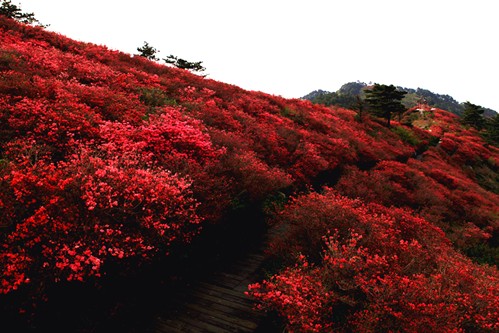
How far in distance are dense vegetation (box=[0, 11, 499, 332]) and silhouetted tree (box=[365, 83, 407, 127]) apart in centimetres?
1913

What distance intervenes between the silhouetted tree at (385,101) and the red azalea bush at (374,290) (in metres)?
28.5

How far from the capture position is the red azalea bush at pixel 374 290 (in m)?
5.67

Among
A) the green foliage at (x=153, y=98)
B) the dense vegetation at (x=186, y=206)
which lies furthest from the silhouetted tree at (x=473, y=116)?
the green foliage at (x=153, y=98)

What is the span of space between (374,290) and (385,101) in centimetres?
3246

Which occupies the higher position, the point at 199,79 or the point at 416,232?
the point at 199,79

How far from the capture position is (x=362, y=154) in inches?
789

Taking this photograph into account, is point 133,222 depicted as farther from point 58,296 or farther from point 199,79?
point 199,79

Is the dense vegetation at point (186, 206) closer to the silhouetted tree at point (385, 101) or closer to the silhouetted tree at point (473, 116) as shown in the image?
the silhouetted tree at point (385, 101)

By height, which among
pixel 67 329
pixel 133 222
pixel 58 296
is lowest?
pixel 67 329

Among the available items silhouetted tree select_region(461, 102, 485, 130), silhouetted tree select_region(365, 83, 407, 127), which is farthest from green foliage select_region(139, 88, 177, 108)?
silhouetted tree select_region(461, 102, 485, 130)

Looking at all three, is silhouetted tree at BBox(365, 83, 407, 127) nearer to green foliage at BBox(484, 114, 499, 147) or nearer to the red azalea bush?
green foliage at BBox(484, 114, 499, 147)

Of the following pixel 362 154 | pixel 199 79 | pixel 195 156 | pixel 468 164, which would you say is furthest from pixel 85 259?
pixel 468 164

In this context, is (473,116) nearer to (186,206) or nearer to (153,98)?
(153,98)

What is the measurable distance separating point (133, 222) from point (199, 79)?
51.6 ft
